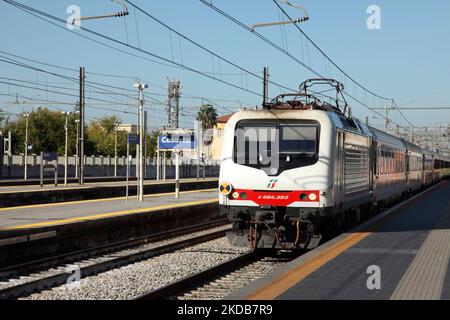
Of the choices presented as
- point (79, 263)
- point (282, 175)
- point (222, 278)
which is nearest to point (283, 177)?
point (282, 175)

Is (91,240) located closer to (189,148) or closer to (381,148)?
(381,148)

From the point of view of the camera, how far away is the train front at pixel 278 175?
503 inches

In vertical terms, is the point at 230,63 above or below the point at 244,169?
above

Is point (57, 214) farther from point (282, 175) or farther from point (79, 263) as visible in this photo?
point (282, 175)

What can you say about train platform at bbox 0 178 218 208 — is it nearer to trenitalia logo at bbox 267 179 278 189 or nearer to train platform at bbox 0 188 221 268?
train platform at bbox 0 188 221 268

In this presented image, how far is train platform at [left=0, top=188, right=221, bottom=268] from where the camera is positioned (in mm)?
13242

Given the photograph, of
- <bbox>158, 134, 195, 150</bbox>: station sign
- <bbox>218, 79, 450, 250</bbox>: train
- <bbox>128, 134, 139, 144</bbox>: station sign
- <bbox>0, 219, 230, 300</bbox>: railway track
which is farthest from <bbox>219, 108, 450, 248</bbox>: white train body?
<bbox>158, 134, 195, 150</bbox>: station sign

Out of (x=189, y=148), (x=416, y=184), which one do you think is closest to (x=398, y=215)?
(x=189, y=148)

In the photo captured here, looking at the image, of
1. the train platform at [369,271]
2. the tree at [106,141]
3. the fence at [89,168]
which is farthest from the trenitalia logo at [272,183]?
the tree at [106,141]

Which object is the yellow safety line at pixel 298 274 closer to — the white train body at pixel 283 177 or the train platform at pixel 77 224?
the white train body at pixel 283 177

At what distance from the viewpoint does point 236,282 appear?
10.9 metres

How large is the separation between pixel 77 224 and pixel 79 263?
2.02m
